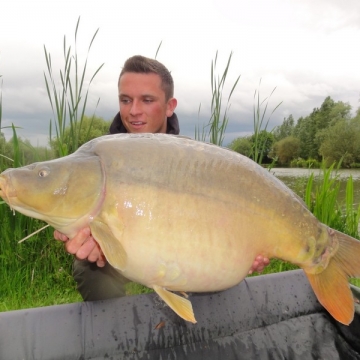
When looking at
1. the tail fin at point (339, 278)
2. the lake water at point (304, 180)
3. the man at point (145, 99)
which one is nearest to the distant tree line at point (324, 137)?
the lake water at point (304, 180)

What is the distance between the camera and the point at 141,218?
108 cm

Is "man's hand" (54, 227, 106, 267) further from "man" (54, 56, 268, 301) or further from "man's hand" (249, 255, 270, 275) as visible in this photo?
"man" (54, 56, 268, 301)

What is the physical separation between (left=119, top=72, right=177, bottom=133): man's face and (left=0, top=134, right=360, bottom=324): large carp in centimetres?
98

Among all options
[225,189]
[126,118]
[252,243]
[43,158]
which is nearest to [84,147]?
[225,189]

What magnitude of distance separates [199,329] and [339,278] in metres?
0.56

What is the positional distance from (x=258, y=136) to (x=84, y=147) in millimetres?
1689

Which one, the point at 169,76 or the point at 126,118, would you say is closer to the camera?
the point at 126,118

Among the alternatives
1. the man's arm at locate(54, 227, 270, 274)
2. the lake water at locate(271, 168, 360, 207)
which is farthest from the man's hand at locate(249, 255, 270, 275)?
the lake water at locate(271, 168, 360, 207)

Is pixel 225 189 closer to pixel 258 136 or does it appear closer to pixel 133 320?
pixel 133 320

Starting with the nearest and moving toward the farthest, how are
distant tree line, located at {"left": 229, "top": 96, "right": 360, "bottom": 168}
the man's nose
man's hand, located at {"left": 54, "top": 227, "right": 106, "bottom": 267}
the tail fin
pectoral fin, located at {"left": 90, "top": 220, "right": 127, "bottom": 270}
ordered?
pectoral fin, located at {"left": 90, "top": 220, "right": 127, "bottom": 270}, man's hand, located at {"left": 54, "top": 227, "right": 106, "bottom": 267}, the tail fin, the man's nose, distant tree line, located at {"left": 229, "top": 96, "right": 360, "bottom": 168}

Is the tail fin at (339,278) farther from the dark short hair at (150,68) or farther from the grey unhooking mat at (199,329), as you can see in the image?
the dark short hair at (150,68)

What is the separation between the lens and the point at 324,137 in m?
30.4

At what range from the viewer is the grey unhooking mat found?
4.40ft

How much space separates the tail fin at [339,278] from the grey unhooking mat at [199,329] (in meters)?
0.42
